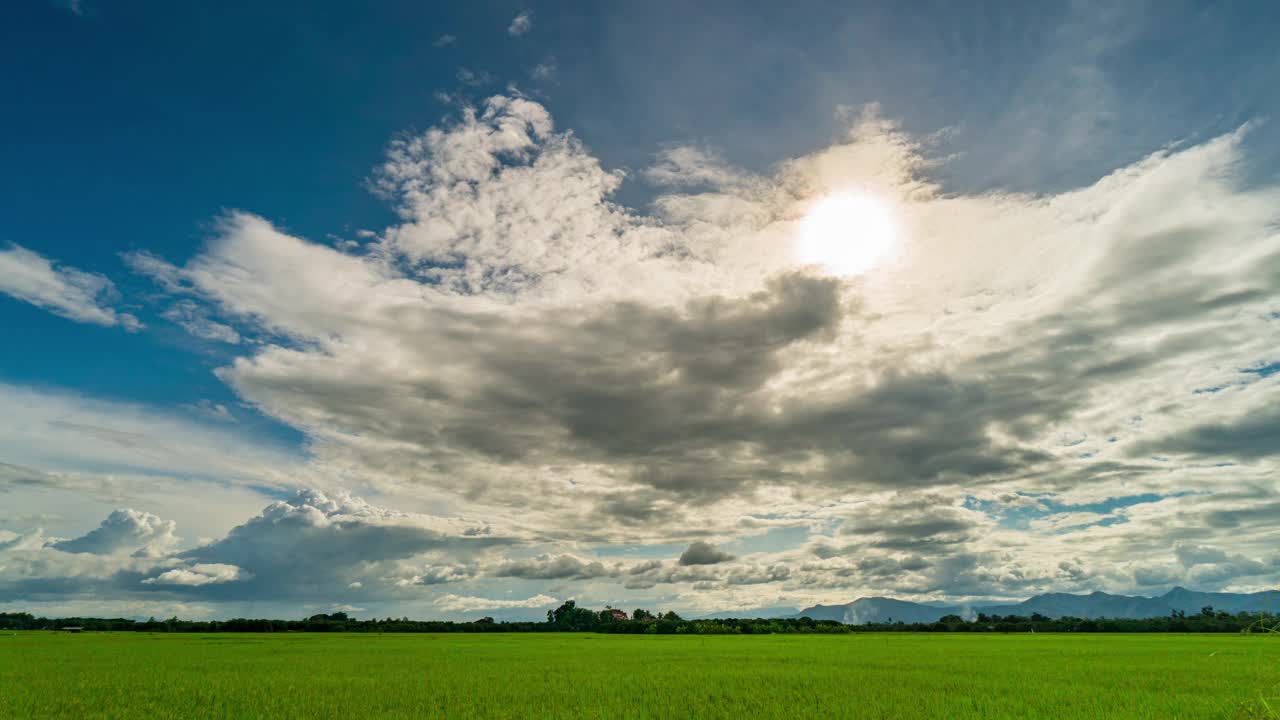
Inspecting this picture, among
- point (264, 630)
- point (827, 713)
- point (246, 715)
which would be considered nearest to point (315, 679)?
point (246, 715)

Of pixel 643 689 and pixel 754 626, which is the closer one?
pixel 643 689

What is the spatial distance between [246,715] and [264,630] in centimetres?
13223

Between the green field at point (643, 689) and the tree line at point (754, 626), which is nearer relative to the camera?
the green field at point (643, 689)

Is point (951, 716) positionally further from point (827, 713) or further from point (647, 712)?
point (647, 712)

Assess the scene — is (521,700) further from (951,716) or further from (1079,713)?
(1079,713)

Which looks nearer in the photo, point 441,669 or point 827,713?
point 827,713

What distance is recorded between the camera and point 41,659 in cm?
4231

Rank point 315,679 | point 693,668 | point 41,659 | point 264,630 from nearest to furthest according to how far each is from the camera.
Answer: point 315,679 → point 693,668 → point 41,659 → point 264,630

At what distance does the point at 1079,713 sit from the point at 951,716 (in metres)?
4.00

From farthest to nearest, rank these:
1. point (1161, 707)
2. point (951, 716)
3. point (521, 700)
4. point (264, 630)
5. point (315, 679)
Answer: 1. point (264, 630)
2. point (315, 679)
3. point (521, 700)
4. point (1161, 707)
5. point (951, 716)

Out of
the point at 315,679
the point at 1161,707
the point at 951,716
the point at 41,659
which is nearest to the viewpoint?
the point at 951,716

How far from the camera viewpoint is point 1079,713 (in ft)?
62.3

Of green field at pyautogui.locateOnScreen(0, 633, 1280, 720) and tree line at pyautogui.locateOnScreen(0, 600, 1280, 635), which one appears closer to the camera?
green field at pyautogui.locateOnScreen(0, 633, 1280, 720)

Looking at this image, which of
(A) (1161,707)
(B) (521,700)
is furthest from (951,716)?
(B) (521,700)
